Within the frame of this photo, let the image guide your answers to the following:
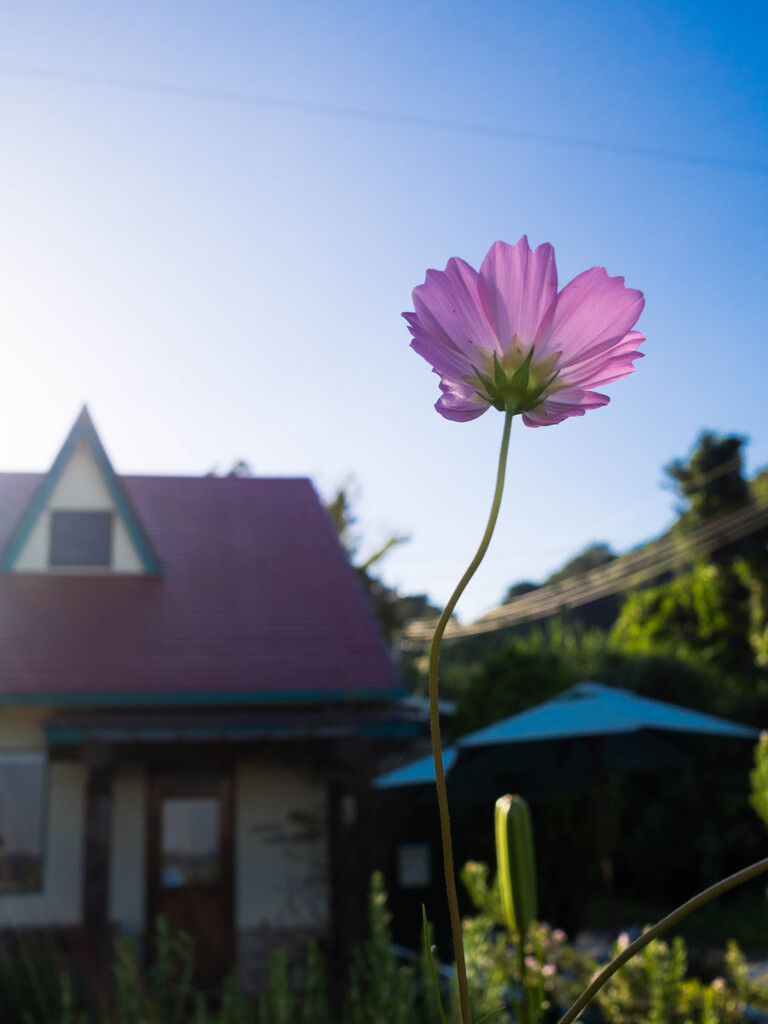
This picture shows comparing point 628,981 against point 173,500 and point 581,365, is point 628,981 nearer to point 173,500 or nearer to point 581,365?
point 581,365

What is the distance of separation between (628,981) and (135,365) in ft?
9.61

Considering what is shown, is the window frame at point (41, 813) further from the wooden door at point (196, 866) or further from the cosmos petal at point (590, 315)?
the cosmos petal at point (590, 315)

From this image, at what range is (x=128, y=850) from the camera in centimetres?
741

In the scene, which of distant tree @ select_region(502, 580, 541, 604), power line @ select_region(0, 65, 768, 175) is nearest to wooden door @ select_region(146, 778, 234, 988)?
power line @ select_region(0, 65, 768, 175)

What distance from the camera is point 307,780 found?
7.82 meters

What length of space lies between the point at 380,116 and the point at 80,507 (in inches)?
301

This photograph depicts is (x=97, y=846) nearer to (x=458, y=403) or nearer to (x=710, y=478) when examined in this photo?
(x=458, y=403)

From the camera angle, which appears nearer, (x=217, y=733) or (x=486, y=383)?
(x=486, y=383)

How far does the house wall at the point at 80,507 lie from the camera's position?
8508 mm

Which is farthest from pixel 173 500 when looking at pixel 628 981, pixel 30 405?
pixel 30 405

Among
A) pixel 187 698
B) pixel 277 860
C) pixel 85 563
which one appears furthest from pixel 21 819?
pixel 85 563

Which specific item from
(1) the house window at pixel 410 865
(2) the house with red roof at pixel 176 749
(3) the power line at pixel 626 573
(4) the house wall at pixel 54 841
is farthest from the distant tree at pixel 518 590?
(4) the house wall at pixel 54 841

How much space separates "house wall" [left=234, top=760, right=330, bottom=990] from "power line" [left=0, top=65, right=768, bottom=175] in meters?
6.60

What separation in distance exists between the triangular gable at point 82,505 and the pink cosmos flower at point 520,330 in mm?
8387
